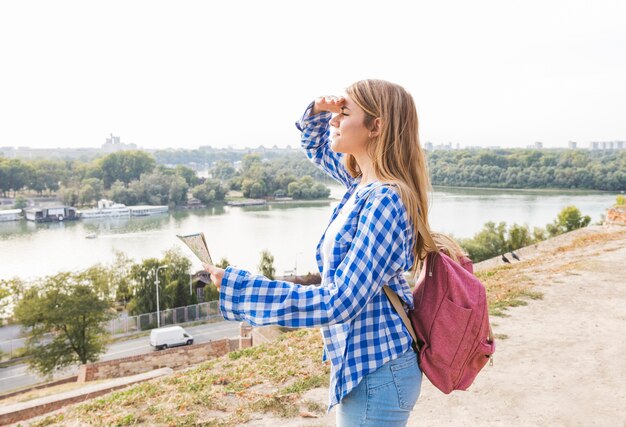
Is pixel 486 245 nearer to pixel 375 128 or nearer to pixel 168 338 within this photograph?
pixel 168 338

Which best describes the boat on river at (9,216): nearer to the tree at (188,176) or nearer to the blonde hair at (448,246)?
the tree at (188,176)

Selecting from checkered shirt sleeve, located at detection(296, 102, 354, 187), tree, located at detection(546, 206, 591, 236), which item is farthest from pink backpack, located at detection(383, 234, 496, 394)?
tree, located at detection(546, 206, 591, 236)

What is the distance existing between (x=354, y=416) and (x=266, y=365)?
2395mm

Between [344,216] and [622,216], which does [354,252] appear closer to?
[344,216]

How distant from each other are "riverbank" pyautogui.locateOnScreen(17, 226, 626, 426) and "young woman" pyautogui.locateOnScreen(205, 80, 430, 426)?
1528mm

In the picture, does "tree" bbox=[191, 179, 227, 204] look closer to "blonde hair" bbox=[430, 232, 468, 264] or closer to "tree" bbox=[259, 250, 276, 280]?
"tree" bbox=[259, 250, 276, 280]

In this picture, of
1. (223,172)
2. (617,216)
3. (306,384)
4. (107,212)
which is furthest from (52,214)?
(306,384)

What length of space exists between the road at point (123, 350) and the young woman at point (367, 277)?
1180 cm

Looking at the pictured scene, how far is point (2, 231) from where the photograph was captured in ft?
108

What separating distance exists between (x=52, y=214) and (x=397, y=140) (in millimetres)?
39249

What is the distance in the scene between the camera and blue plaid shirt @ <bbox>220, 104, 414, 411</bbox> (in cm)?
85

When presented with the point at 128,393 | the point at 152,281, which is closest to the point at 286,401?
the point at 128,393

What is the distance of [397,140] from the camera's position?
96 centimetres

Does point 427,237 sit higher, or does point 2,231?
point 427,237
